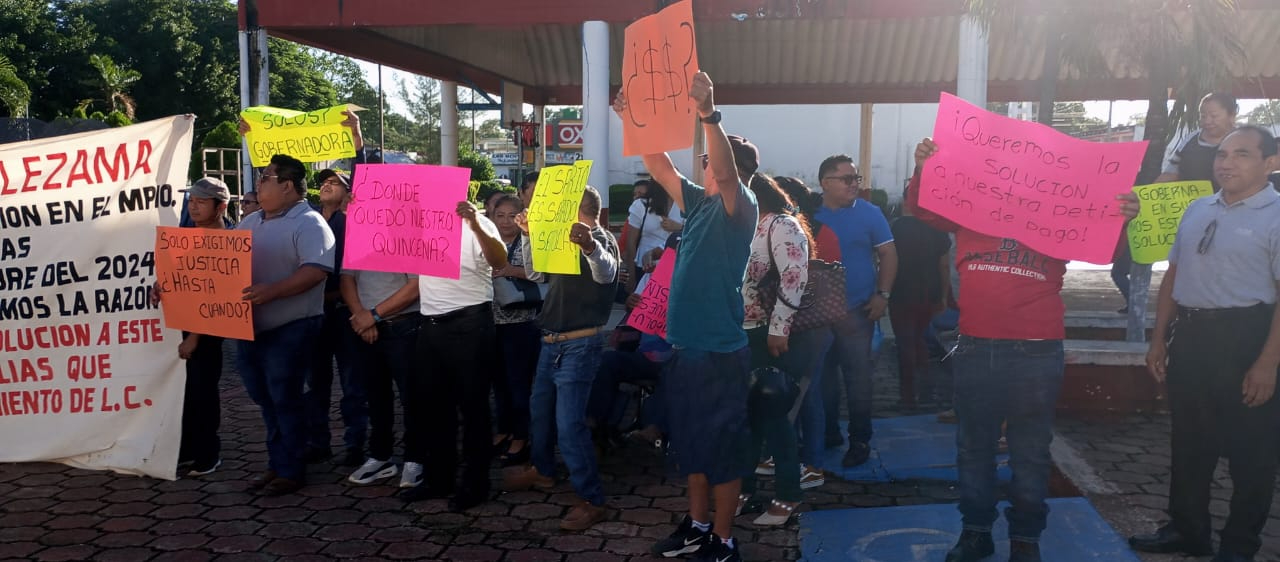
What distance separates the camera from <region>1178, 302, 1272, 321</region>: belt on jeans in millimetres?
3820

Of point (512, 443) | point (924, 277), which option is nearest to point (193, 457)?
point (512, 443)

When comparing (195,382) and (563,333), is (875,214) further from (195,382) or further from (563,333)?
(195,382)

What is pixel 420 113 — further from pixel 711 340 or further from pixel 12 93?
pixel 711 340

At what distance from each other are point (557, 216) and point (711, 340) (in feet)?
3.83

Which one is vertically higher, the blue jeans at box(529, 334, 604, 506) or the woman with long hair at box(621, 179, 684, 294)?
the woman with long hair at box(621, 179, 684, 294)

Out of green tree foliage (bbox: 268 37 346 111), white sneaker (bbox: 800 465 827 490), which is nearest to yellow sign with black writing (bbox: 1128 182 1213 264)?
white sneaker (bbox: 800 465 827 490)

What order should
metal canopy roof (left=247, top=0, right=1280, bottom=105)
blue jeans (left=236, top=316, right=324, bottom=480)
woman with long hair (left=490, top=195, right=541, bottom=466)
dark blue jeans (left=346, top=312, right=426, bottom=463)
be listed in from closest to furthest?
blue jeans (left=236, top=316, right=324, bottom=480) → dark blue jeans (left=346, top=312, right=426, bottom=463) → woman with long hair (left=490, top=195, right=541, bottom=466) → metal canopy roof (left=247, top=0, right=1280, bottom=105)

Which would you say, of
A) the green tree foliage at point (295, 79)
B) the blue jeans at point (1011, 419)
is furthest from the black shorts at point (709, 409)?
the green tree foliage at point (295, 79)

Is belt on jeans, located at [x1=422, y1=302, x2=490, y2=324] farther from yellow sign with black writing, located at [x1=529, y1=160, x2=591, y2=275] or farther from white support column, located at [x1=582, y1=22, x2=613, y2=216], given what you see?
white support column, located at [x1=582, y1=22, x2=613, y2=216]

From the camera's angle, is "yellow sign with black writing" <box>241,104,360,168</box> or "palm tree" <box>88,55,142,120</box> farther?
"palm tree" <box>88,55,142,120</box>

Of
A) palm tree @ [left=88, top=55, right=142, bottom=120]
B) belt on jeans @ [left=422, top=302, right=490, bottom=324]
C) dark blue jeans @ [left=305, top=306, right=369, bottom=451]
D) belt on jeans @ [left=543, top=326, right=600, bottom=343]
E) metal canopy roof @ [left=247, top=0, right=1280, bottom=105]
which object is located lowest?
dark blue jeans @ [left=305, top=306, right=369, bottom=451]

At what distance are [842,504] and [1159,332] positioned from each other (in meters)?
1.77

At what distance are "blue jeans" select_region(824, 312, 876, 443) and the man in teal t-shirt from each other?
1628 millimetres

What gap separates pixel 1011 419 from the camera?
3.90m
